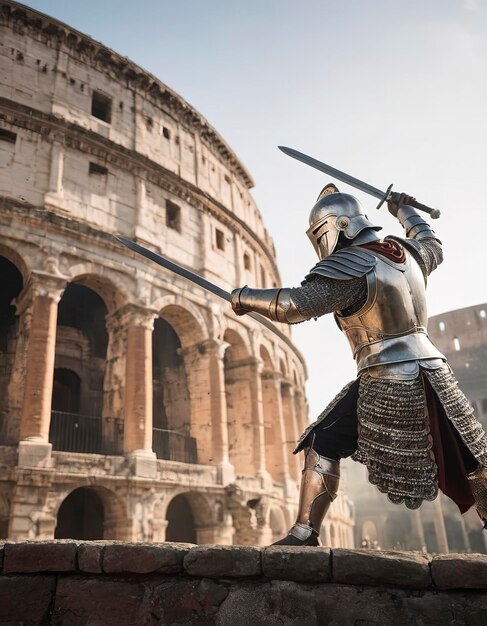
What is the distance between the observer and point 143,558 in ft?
8.18

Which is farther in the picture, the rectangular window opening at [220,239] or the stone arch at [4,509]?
the rectangular window opening at [220,239]

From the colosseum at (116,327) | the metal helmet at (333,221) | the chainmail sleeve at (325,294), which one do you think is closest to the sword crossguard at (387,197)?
the metal helmet at (333,221)

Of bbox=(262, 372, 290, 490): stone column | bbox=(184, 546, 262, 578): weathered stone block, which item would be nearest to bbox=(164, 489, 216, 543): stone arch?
bbox=(262, 372, 290, 490): stone column

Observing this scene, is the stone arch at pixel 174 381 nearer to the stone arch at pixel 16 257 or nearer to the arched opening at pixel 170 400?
the arched opening at pixel 170 400

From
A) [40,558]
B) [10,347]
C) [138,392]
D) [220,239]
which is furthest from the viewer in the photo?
[220,239]

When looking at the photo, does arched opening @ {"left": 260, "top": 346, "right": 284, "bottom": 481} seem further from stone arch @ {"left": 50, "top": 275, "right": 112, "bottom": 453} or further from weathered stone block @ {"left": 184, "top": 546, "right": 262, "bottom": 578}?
weathered stone block @ {"left": 184, "top": 546, "right": 262, "bottom": 578}

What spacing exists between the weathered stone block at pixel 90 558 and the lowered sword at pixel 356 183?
3369 mm

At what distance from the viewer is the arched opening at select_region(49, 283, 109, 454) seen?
14.7 m

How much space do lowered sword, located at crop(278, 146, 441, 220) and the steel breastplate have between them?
1.30 metres

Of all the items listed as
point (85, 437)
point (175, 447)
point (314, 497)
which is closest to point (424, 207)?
point (314, 497)

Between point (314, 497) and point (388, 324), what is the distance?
112 cm

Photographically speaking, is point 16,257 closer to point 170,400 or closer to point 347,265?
point 170,400

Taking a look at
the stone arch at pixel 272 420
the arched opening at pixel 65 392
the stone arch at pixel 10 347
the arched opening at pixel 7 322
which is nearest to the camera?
the stone arch at pixel 10 347

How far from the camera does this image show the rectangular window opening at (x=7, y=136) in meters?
13.6
